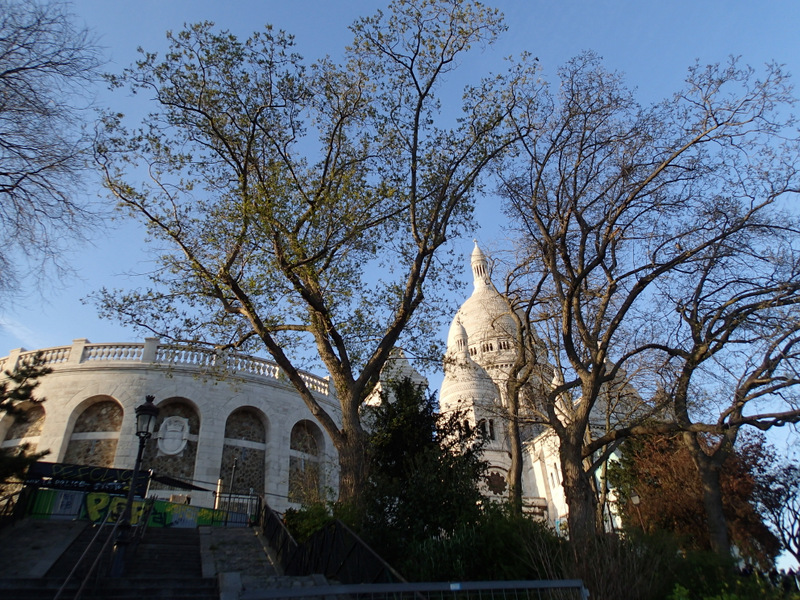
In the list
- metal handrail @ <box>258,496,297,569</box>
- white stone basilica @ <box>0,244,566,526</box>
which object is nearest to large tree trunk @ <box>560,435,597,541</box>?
metal handrail @ <box>258,496,297,569</box>

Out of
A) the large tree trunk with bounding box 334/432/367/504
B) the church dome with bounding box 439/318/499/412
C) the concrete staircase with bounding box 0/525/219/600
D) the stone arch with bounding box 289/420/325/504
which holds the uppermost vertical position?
the church dome with bounding box 439/318/499/412

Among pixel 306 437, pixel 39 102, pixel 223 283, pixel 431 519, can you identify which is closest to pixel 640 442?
pixel 306 437

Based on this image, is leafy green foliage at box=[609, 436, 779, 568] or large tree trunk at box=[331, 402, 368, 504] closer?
large tree trunk at box=[331, 402, 368, 504]

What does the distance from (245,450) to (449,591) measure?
2009 cm

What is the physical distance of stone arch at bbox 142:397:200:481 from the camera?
2194 centimetres

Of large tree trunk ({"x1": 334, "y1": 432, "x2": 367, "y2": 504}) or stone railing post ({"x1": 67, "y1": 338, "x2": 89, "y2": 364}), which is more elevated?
stone railing post ({"x1": 67, "y1": 338, "x2": 89, "y2": 364})

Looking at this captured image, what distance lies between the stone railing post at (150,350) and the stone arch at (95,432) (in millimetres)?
2082

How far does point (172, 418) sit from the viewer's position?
22938 mm

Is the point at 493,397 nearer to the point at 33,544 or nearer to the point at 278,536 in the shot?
the point at 278,536

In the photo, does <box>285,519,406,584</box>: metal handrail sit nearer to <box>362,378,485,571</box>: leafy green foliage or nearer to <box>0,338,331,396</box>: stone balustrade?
<box>362,378,485,571</box>: leafy green foliage

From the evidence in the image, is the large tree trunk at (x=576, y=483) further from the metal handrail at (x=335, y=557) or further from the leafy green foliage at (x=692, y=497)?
the leafy green foliage at (x=692, y=497)

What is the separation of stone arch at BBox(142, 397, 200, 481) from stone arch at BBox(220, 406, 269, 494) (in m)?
1.30

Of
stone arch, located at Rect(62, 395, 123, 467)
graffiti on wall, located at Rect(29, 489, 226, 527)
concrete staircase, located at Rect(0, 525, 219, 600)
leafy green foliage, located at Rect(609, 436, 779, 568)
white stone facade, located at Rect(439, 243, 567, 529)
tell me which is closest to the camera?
concrete staircase, located at Rect(0, 525, 219, 600)

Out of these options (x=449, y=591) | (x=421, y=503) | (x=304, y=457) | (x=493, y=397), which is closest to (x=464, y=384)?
(x=493, y=397)
